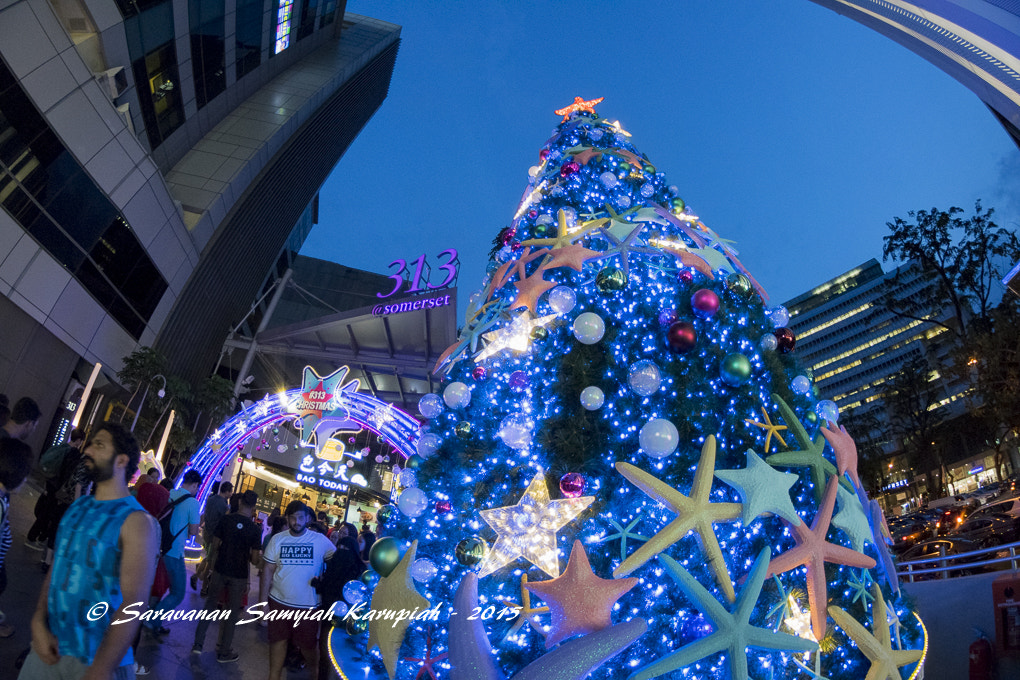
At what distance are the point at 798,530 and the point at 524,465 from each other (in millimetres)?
1690

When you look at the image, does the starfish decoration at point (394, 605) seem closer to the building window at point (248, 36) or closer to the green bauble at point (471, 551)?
the green bauble at point (471, 551)

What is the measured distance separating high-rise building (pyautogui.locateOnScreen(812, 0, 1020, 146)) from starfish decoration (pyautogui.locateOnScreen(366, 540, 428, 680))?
749 centimetres

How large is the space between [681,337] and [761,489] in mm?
1032

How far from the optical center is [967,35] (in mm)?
5848

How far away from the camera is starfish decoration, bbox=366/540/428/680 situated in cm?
345

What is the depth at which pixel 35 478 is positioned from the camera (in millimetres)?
12516

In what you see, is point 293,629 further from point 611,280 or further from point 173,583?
point 611,280

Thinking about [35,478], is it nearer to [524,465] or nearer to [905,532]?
[524,465]

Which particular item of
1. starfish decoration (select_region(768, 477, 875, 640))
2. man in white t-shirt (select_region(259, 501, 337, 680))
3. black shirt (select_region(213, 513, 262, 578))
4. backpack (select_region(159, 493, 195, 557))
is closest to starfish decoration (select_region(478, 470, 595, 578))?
starfish decoration (select_region(768, 477, 875, 640))

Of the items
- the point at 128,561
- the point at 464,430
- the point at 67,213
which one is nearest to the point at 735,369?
the point at 464,430

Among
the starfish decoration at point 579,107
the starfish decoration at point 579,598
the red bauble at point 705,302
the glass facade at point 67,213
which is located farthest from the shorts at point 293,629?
the glass facade at point 67,213

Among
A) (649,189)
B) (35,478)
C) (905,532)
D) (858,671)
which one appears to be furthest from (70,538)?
(905,532)

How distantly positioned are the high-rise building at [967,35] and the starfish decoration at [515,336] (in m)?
5.65

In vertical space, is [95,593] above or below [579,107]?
below
